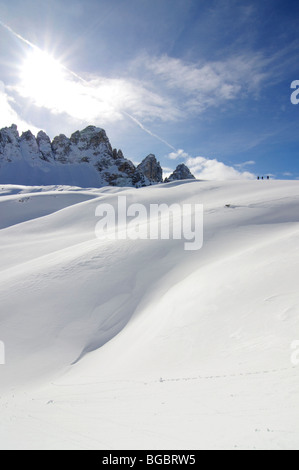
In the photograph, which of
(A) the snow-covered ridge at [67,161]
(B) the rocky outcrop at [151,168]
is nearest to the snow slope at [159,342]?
(A) the snow-covered ridge at [67,161]

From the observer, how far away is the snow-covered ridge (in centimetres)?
9244

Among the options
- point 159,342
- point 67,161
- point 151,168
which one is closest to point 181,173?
point 151,168

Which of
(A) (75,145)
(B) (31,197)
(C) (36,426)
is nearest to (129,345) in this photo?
(C) (36,426)

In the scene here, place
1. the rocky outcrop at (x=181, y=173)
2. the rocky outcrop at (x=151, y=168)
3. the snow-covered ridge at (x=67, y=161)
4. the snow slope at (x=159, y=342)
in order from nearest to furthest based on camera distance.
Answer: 1. the snow slope at (x=159, y=342)
2. the snow-covered ridge at (x=67, y=161)
3. the rocky outcrop at (x=181, y=173)
4. the rocky outcrop at (x=151, y=168)

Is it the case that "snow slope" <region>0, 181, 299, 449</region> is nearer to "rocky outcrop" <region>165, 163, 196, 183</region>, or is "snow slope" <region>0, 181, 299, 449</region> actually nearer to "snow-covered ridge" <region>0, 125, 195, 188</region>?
"snow-covered ridge" <region>0, 125, 195, 188</region>

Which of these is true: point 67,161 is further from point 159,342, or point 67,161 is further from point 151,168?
point 159,342

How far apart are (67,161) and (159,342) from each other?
10902 cm

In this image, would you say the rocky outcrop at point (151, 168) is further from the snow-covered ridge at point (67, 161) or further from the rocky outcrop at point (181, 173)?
the rocky outcrop at point (181, 173)

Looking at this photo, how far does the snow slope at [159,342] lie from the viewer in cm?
224

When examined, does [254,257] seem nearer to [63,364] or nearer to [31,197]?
[63,364]

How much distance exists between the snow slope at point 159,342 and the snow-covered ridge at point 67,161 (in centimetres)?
8305

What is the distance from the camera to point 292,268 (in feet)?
17.9
